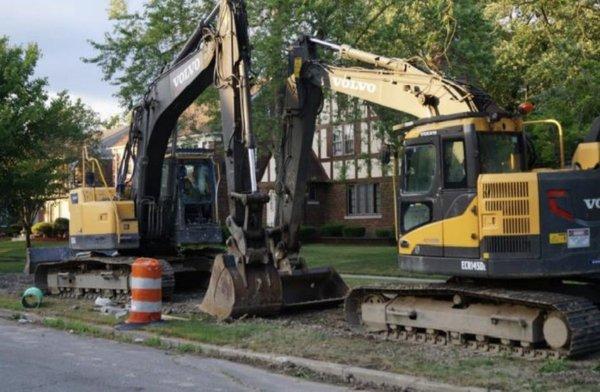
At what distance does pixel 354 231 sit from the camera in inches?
1453

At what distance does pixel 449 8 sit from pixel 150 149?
349 inches

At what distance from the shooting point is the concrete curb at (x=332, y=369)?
7.82m

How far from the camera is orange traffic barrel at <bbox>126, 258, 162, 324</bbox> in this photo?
11836 mm

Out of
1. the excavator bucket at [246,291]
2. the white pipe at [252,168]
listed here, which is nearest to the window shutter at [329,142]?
the white pipe at [252,168]

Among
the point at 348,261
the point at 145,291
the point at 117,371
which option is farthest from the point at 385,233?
the point at 117,371

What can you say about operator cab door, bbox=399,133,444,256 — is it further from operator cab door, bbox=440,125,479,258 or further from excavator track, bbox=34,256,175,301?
excavator track, bbox=34,256,175,301

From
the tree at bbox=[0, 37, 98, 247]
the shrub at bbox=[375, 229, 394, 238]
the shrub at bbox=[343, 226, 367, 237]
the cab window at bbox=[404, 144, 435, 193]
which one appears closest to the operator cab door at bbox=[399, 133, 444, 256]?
the cab window at bbox=[404, 144, 435, 193]

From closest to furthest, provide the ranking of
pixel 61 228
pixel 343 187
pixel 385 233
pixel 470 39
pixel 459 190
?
1. pixel 459 190
2. pixel 470 39
3. pixel 385 233
4. pixel 343 187
5. pixel 61 228

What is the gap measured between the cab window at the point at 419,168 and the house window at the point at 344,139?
89.9ft

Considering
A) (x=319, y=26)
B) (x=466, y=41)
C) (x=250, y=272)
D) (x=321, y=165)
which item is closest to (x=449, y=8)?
(x=466, y=41)

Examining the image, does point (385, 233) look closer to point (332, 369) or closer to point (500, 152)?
point (500, 152)

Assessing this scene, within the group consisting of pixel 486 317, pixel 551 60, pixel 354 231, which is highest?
pixel 551 60

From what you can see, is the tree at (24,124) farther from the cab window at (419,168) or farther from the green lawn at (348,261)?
the cab window at (419,168)

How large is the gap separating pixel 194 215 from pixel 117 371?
26.2ft
